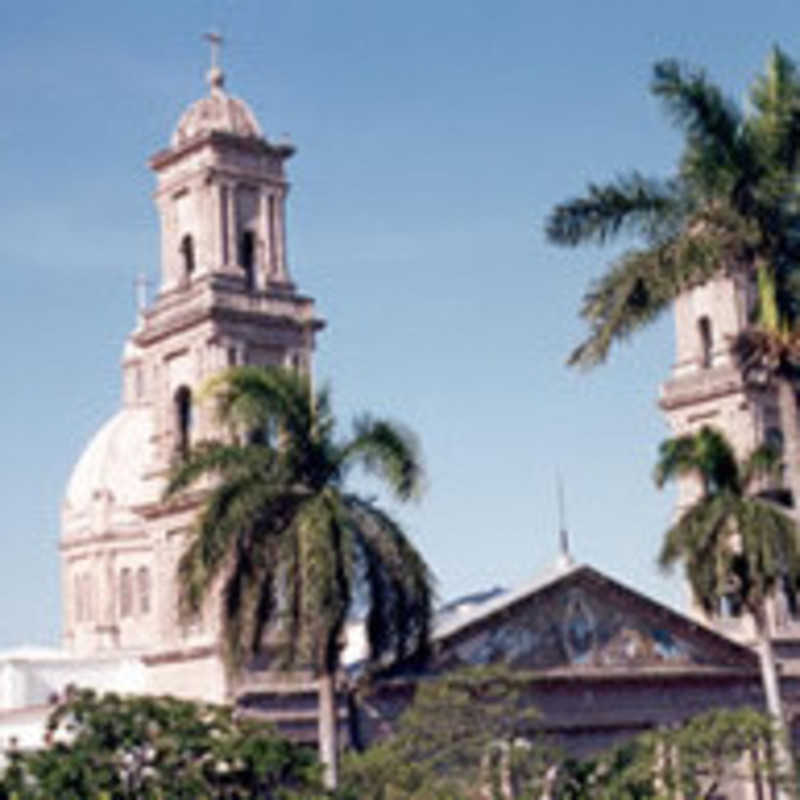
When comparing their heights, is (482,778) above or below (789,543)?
below

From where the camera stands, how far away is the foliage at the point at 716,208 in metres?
25.1

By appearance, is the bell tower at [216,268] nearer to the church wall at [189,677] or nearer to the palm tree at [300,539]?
the church wall at [189,677]

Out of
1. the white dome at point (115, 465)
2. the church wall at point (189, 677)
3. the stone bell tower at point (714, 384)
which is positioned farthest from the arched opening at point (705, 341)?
the white dome at point (115, 465)

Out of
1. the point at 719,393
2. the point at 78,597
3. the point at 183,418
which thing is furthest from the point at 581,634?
the point at 78,597

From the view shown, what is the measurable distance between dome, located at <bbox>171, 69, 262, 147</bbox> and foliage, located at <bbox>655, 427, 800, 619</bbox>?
1270 centimetres

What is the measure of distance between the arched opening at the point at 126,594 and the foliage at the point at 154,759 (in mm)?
56437

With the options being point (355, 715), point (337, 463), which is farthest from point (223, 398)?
point (355, 715)

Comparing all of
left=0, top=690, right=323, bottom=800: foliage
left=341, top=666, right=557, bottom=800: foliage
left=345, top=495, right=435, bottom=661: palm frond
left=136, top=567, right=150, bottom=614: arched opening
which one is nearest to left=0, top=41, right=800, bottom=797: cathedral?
left=341, top=666, right=557, bottom=800: foliage

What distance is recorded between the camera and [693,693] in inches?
1763

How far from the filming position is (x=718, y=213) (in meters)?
25.2

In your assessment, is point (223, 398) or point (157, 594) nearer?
point (223, 398)

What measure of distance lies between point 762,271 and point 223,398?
9346 mm

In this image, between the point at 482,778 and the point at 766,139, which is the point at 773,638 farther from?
the point at 766,139

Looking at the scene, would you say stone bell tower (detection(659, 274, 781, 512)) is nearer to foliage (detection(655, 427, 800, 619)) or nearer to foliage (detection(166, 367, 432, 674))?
foliage (detection(655, 427, 800, 619))
